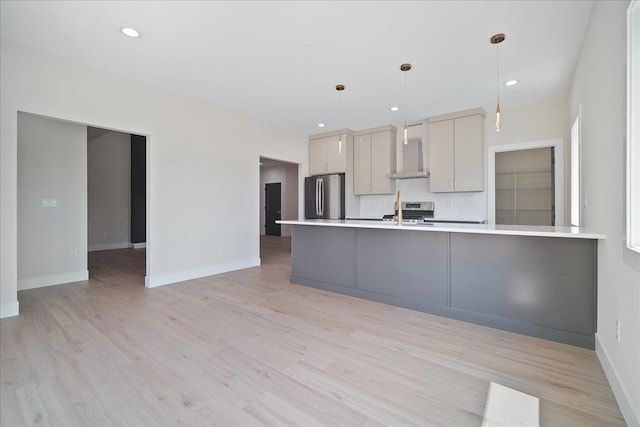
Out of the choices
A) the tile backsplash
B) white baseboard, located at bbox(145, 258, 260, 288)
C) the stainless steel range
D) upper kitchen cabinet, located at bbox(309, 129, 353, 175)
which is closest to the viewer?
white baseboard, located at bbox(145, 258, 260, 288)

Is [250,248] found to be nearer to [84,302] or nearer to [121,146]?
[84,302]

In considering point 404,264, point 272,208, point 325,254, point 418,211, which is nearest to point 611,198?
point 404,264

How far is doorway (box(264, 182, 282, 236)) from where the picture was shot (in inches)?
415

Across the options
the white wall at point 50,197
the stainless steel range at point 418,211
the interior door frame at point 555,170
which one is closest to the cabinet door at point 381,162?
the stainless steel range at point 418,211

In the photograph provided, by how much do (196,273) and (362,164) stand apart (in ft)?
12.0

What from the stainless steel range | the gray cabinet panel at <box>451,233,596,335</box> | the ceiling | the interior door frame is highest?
the ceiling

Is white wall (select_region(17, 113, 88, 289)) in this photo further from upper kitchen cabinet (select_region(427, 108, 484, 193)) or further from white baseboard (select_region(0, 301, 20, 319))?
upper kitchen cabinet (select_region(427, 108, 484, 193))

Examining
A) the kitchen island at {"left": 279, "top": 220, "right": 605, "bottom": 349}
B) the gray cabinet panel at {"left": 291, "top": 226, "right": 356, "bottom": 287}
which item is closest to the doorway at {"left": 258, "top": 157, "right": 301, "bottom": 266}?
the gray cabinet panel at {"left": 291, "top": 226, "right": 356, "bottom": 287}

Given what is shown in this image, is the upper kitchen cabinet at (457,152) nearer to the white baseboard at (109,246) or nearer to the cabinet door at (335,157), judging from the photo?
the cabinet door at (335,157)

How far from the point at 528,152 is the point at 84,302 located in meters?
6.54

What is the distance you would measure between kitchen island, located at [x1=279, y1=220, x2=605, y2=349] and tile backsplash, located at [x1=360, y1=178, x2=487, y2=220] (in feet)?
→ 7.56

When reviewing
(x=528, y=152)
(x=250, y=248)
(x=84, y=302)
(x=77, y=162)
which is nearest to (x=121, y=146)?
(x=77, y=162)

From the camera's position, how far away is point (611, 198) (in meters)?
1.80

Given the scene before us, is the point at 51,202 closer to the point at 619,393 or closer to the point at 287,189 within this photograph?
the point at 619,393
